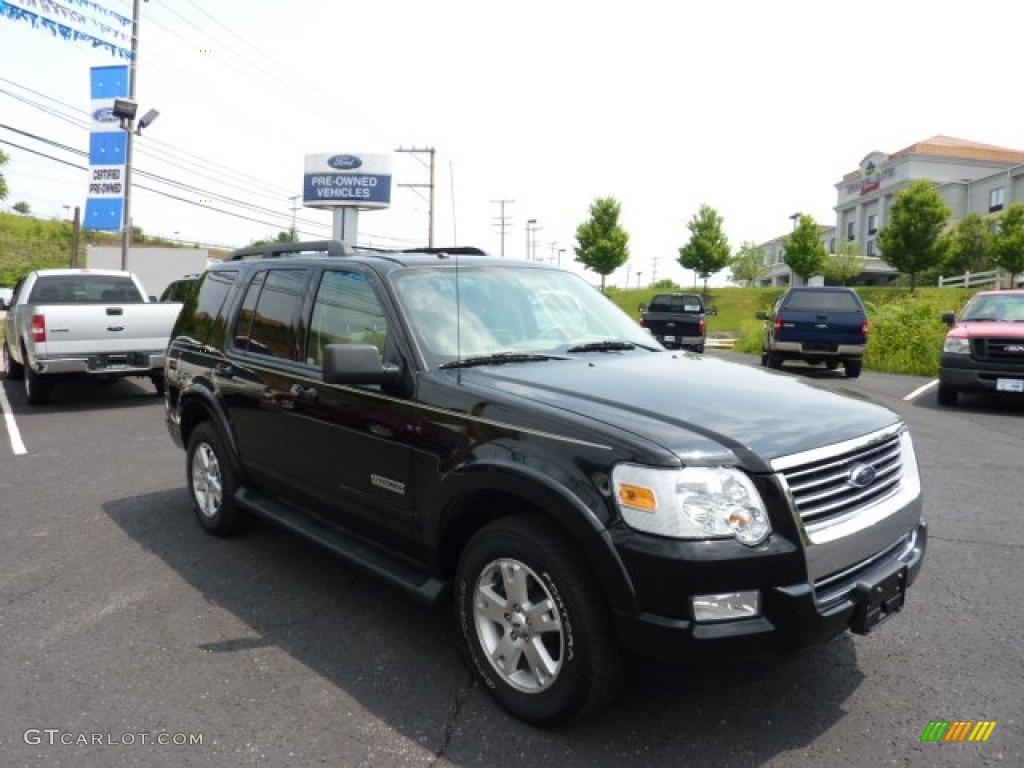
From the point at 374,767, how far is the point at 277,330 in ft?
8.40

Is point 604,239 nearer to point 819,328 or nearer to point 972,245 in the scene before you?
point 972,245

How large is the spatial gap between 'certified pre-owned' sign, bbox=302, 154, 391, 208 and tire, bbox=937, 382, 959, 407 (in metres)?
45.2

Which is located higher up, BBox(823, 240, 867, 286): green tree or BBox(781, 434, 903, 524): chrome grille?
BBox(823, 240, 867, 286): green tree

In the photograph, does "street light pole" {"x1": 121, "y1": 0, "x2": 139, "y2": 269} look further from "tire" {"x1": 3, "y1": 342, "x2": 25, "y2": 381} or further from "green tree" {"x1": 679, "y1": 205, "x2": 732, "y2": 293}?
"green tree" {"x1": 679, "y1": 205, "x2": 732, "y2": 293}

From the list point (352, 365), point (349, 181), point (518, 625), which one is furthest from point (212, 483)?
point (349, 181)

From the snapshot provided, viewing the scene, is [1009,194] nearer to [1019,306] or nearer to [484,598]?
[1019,306]

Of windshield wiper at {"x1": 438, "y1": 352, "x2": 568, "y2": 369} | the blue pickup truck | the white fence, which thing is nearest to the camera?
windshield wiper at {"x1": 438, "y1": 352, "x2": 568, "y2": 369}

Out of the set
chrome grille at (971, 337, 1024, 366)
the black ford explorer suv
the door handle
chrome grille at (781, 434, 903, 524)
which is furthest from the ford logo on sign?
chrome grille at (781, 434, 903, 524)

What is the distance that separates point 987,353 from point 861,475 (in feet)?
31.3

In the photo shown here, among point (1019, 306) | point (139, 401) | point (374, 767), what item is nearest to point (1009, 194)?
point (1019, 306)

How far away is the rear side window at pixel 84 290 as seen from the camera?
11562 millimetres

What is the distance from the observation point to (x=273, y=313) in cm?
450

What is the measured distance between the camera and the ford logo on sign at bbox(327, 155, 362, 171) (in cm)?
5206

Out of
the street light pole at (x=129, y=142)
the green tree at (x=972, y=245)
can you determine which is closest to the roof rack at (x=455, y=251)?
the street light pole at (x=129, y=142)
